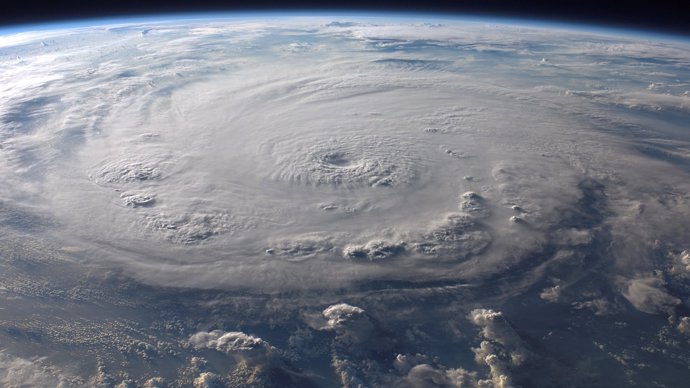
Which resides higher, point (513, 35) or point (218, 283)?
point (513, 35)

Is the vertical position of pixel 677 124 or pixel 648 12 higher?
pixel 648 12

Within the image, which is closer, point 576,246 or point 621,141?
point 576,246

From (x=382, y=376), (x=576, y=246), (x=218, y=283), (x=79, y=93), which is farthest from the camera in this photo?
(x=79, y=93)

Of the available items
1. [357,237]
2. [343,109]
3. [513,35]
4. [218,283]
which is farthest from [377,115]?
[513,35]

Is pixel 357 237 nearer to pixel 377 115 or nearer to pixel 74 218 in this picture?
pixel 74 218

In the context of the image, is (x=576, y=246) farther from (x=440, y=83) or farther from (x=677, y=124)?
(x=440, y=83)

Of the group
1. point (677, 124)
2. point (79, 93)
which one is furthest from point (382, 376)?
point (79, 93)

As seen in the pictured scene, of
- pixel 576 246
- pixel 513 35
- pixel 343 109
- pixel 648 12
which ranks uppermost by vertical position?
pixel 513 35

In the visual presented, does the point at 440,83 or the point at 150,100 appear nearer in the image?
the point at 150,100

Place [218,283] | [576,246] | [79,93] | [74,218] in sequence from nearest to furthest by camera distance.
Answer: [218,283], [576,246], [74,218], [79,93]
